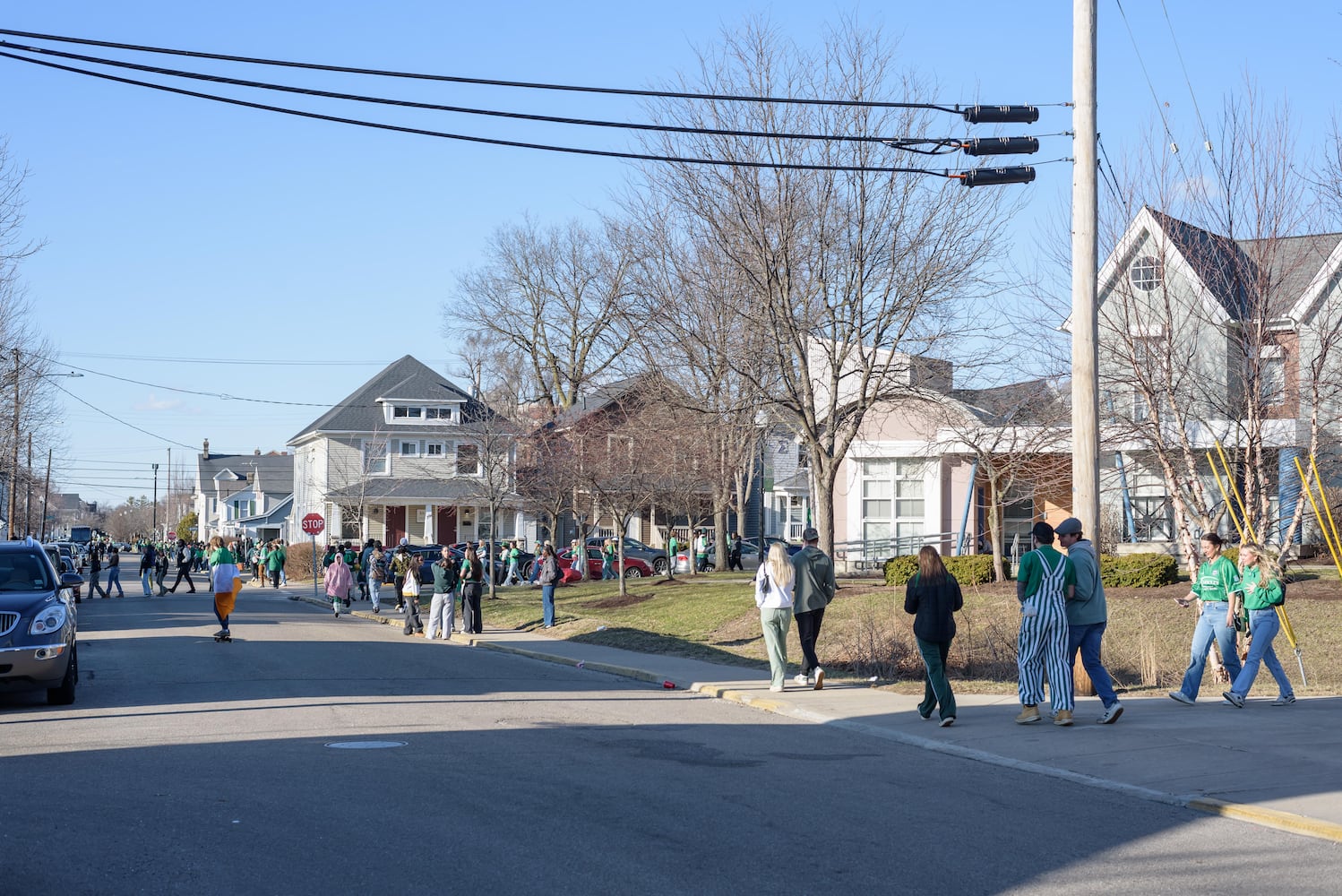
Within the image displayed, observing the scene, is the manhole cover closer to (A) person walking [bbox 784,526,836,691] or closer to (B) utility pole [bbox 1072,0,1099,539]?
(A) person walking [bbox 784,526,836,691]

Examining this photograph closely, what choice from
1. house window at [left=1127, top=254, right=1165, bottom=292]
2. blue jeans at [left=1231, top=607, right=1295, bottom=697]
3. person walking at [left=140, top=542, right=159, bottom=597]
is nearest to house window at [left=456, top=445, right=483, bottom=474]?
person walking at [left=140, top=542, right=159, bottom=597]

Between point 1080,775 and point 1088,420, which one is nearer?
point 1080,775

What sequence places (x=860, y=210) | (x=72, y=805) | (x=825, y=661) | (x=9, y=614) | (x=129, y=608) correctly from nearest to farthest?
(x=72, y=805)
(x=9, y=614)
(x=825, y=661)
(x=860, y=210)
(x=129, y=608)

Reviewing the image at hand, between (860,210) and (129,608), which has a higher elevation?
(860,210)

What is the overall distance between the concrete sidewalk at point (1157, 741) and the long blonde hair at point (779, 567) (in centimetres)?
132

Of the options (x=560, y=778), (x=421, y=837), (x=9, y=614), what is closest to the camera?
(x=421, y=837)

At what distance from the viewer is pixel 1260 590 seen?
1280 cm

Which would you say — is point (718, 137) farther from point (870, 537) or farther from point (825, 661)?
point (870, 537)

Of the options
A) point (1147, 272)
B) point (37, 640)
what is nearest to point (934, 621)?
point (37, 640)

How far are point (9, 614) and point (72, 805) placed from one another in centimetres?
592

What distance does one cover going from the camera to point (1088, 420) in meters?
13.7

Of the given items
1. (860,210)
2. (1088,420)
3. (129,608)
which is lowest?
(129,608)

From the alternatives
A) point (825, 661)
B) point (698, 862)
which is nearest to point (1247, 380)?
point (825, 661)

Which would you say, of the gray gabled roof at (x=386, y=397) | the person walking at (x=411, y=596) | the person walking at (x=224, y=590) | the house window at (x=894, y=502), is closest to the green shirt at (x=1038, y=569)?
the person walking at (x=224, y=590)
